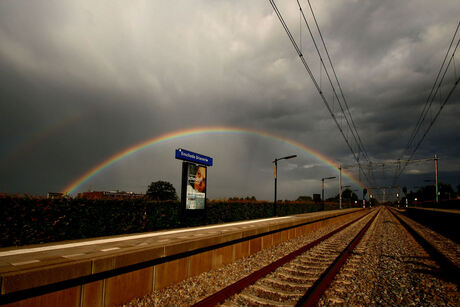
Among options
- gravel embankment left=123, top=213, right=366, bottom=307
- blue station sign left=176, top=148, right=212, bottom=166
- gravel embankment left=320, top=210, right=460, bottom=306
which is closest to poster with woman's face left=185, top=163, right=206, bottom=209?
blue station sign left=176, top=148, right=212, bottom=166

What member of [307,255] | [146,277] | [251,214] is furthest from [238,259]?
[251,214]

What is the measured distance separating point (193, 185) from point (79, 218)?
19.3 feet

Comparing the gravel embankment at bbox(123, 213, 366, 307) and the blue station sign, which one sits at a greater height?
the blue station sign

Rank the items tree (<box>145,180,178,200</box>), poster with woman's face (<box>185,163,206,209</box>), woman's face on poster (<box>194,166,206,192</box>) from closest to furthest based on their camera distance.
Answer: poster with woman's face (<box>185,163,206,209</box>), woman's face on poster (<box>194,166,206,192</box>), tree (<box>145,180,178,200</box>)

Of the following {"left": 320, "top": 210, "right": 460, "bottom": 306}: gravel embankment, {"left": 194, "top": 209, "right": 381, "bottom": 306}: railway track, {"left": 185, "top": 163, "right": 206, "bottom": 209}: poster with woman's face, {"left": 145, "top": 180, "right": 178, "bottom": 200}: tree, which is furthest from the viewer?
{"left": 145, "top": 180, "right": 178, "bottom": 200}: tree

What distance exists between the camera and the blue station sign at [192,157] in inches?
535

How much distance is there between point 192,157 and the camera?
47.5 feet

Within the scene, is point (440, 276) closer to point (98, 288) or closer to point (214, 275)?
point (214, 275)

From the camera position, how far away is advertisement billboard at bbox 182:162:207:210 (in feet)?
45.6

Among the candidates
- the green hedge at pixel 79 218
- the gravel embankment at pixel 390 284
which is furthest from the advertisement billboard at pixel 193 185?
the gravel embankment at pixel 390 284

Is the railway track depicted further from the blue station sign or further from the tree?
the tree

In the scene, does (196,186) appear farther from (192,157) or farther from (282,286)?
(282,286)

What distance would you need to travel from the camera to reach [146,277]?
15.3 ft

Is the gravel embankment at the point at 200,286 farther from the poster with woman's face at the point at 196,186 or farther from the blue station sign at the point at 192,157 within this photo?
the blue station sign at the point at 192,157
